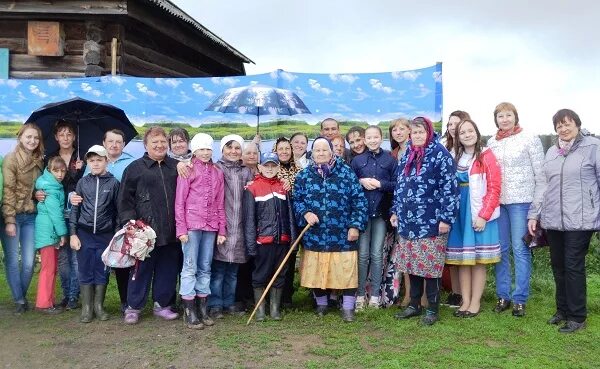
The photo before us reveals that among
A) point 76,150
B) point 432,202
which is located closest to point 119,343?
point 76,150

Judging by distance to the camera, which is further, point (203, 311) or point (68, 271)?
point (68, 271)

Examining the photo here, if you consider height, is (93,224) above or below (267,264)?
above

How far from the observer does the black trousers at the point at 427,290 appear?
5.03m

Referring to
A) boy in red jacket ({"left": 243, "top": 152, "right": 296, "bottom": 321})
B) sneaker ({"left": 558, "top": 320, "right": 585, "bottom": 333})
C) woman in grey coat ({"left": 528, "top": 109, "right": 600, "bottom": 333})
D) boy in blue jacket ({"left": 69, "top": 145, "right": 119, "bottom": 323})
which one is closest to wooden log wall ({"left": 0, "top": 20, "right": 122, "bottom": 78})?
boy in blue jacket ({"left": 69, "top": 145, "right": 119, "bottom": 323})

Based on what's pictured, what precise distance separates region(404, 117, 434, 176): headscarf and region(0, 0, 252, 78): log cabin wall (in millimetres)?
5634

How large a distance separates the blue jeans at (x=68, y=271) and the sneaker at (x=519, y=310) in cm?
423

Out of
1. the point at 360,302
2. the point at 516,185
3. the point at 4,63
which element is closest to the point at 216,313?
the point at 360,302

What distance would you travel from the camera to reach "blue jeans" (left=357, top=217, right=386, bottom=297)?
5461 mm

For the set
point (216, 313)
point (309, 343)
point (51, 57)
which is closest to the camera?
point (309, 343)

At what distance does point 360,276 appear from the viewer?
5.52m

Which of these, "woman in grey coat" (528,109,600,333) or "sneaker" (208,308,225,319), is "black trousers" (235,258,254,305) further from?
"woman in grey coat" (528,109,600,333)

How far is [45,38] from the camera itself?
9156 mm

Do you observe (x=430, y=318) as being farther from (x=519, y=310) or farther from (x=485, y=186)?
(x=485, y=186)

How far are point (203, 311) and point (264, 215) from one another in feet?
3.32
